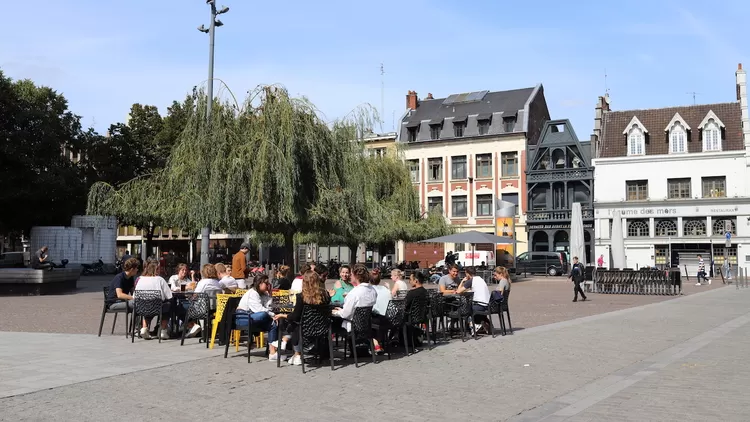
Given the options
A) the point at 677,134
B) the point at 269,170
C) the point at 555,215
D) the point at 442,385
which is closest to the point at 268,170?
the point at 269,170

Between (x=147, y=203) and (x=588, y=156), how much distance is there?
130 feet

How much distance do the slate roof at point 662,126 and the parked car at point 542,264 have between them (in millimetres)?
10637

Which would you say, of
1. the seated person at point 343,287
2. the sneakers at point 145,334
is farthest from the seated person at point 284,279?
the sneakers at point 145,334

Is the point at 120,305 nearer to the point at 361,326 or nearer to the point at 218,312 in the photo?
the point at 218,312

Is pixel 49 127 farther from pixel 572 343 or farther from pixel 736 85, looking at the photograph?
pixel 736 85

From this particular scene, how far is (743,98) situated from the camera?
50.3 m

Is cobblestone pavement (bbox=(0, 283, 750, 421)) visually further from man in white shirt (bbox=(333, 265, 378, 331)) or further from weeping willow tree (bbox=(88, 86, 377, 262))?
weeping willow tree (bbox=(88, 86, 377, 262))

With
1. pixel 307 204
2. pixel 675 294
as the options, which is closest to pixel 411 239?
pixel 675 294

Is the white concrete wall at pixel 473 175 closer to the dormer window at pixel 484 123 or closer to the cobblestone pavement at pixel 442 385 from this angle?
the dormer window at pixel 484 123

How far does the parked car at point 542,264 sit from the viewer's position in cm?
4678

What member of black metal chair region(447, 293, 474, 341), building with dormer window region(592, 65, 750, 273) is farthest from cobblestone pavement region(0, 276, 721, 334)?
building with dormer window region(592, 65, 750, 273)

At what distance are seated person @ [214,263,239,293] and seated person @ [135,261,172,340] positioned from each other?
0.94 meters

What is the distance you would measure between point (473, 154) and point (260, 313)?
4797 cm

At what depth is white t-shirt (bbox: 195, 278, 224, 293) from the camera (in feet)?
40.5
